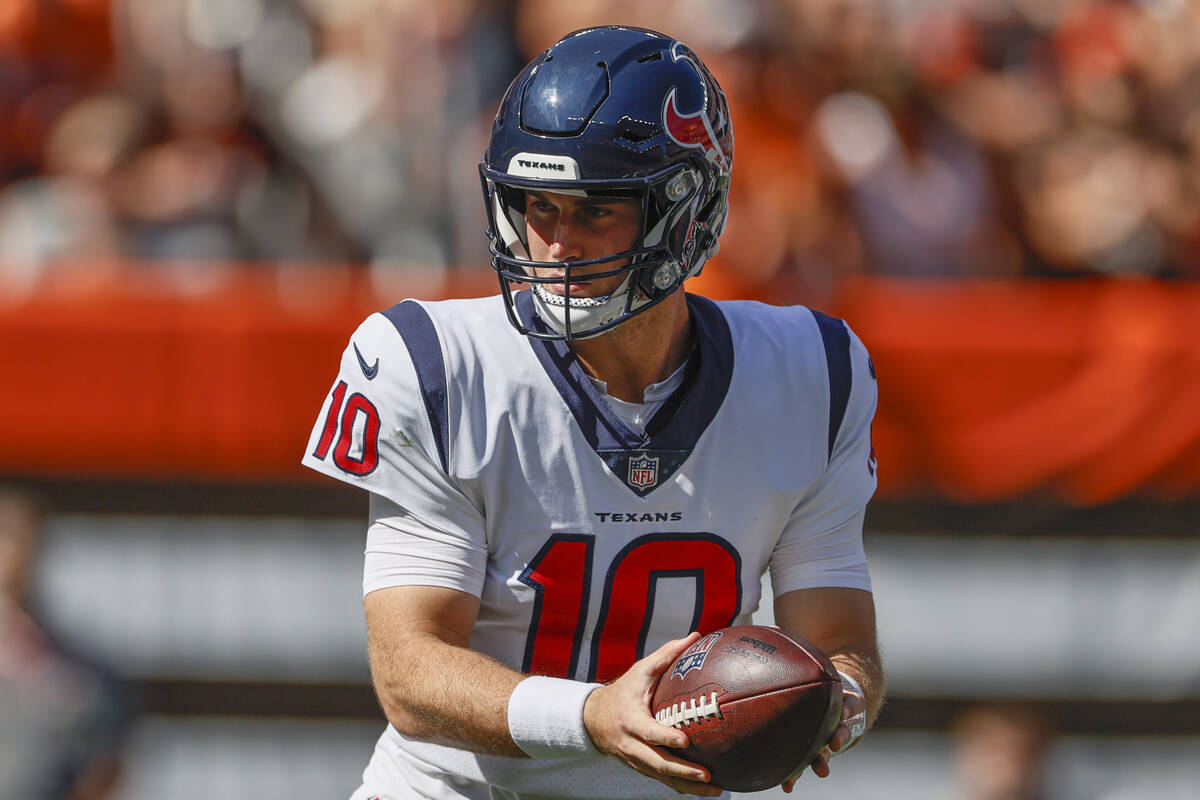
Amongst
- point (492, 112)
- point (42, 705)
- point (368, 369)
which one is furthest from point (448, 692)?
point (492, 112)

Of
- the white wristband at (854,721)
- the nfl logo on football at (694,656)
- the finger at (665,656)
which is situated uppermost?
the finger at (665,656)

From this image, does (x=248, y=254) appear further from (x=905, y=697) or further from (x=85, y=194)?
(x=905, y=697)

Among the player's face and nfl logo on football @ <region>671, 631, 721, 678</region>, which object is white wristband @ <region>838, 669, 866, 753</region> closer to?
nfl logo on football @ <region>671, 631, 721, 678</region>

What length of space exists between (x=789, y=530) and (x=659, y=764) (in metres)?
0.82

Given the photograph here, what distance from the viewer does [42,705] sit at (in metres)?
5.59

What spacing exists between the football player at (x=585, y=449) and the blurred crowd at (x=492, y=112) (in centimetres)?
259

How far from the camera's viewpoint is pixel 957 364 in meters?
5.57

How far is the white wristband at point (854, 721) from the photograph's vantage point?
2650 millimetres

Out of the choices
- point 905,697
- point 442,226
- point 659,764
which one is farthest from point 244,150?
point 659,764

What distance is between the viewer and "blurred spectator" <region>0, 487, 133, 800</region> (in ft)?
18.1

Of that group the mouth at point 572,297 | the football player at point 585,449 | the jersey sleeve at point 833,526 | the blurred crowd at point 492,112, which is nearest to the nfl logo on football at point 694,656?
the football player at point 585,449

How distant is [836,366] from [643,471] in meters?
0.50

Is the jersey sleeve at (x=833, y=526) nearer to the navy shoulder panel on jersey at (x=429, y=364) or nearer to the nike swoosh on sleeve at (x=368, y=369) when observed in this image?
the navy shoulder panel on jersey at (x=429, y=364)


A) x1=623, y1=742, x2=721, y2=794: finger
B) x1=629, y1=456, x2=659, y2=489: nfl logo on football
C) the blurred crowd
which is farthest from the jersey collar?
the blurred crowd
